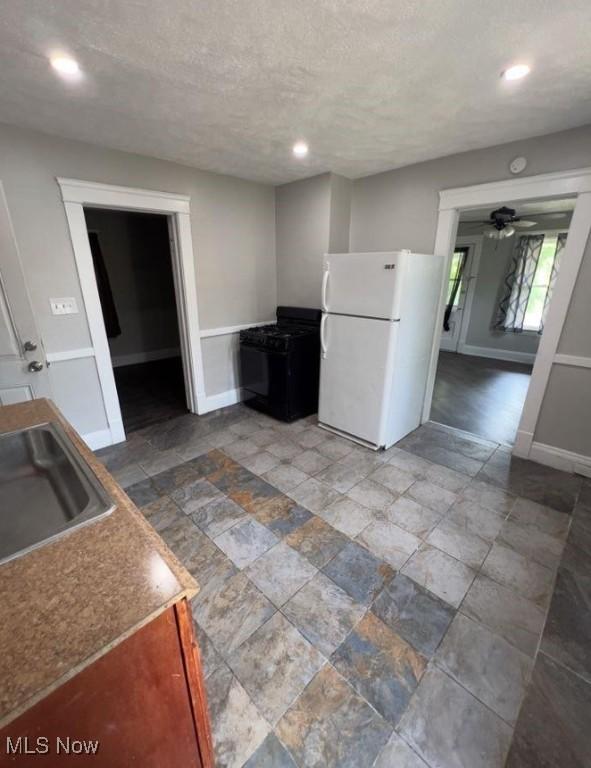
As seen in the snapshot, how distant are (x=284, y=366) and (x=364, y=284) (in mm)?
1088

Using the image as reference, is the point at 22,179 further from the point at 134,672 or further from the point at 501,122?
the point at 501,122

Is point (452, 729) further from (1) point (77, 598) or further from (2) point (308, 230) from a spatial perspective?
(2) point (308, 230)

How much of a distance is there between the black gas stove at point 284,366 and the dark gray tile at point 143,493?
4.58 ft

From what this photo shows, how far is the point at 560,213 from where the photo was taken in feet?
16.3

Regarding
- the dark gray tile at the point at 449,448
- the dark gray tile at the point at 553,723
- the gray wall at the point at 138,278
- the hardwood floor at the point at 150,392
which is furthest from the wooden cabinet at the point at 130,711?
the gray wall at the point at 138,278

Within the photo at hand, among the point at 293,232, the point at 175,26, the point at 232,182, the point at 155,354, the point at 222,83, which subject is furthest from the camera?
the point at 155,354

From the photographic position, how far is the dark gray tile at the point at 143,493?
2.25 metres

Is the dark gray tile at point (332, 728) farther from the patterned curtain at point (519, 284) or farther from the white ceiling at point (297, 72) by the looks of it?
the patterned curtain at point (519, 284)

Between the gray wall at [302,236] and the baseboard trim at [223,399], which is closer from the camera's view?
the gray wall at [302,236]

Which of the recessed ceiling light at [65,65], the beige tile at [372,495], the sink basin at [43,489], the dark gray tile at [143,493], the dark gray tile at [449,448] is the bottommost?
the dark gray tile at [143,493]

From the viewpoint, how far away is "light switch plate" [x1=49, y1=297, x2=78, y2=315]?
8.10ft

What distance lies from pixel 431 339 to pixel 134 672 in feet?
9.92

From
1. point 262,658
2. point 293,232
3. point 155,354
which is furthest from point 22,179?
point 155,354

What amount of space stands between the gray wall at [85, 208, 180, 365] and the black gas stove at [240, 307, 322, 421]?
9.24ft
